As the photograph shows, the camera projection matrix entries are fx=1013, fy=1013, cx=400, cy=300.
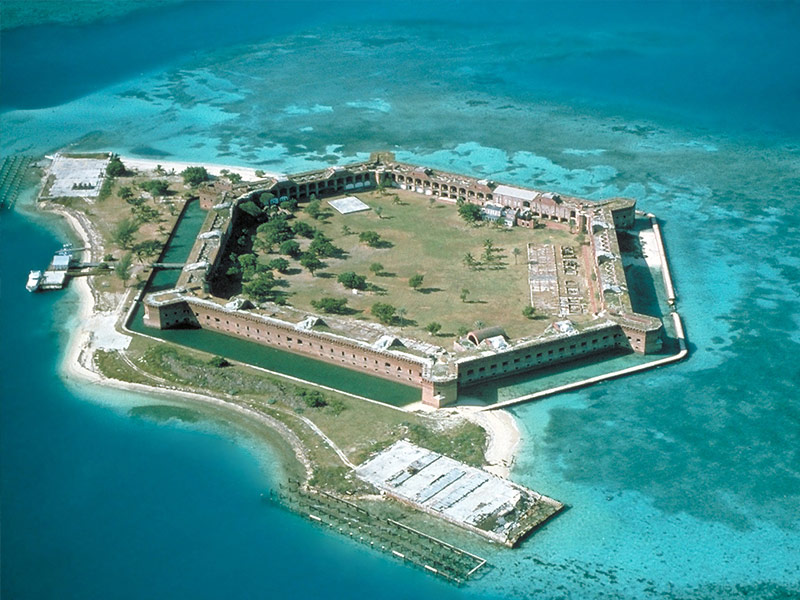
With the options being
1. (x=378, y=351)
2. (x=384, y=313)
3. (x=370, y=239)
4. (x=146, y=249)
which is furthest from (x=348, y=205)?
(x=378, y=351)

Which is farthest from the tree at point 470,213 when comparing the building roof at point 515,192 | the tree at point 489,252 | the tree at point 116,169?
the tree at point 116,169

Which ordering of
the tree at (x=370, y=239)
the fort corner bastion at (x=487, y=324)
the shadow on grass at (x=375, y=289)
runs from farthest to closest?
1. the tree at (x=370, y=239)
2. the shadow on grass at (x=375, y=289)
3. the fort corner bastion at (x=487, y=324)

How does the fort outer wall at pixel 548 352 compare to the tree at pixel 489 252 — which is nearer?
the fort outer wall at pixel 548 352

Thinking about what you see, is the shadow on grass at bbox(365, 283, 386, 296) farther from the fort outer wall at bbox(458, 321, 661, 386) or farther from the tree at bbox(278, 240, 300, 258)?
the fort outer wall at bbox(458, 321, 661, 386)

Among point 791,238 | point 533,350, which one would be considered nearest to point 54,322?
point 533,350

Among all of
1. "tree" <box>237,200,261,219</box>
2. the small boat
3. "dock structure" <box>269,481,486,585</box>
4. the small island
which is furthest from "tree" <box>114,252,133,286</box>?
"dock structure" <box>269,481,486,585</box>

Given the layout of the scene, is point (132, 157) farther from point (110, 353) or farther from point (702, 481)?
point (702, 481)

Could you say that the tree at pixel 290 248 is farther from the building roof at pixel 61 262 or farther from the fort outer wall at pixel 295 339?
the building roof at pixel 61 262
